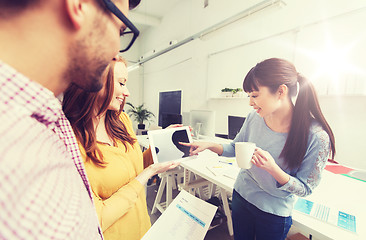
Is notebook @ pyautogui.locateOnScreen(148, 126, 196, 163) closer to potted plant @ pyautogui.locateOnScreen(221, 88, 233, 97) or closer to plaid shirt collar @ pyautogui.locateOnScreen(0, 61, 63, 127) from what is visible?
plaid shirt collar @ pyautogui.locateOnScreen(0, 61, 63, 127)

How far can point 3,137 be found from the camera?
0.25 meters

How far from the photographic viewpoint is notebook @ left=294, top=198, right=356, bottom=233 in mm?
882

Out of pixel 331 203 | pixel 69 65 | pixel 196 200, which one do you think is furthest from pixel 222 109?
pixel 69 65

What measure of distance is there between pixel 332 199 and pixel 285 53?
2620mm

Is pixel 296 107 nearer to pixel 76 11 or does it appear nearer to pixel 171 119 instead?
pixel 76 11

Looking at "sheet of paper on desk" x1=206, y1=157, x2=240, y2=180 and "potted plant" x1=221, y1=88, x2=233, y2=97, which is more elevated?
"potted plant" x1=221, y1=88, x2=233, y2=97

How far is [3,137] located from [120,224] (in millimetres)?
723

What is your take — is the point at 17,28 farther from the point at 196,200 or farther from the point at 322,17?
the point at 322,17

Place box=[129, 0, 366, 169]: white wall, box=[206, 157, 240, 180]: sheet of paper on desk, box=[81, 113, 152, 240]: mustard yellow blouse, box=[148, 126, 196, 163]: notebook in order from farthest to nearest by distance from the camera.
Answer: box=[129, 0, 366, 169]: white wall < box=[206, 157, 240, 180]: sheet of paper on desk < box=[148, 126, 196, 163]: notebook < box=[81, 113, 152, 240]: mustard yellow blouse

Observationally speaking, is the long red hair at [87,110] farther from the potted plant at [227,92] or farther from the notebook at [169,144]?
the potted plant at [227,92]

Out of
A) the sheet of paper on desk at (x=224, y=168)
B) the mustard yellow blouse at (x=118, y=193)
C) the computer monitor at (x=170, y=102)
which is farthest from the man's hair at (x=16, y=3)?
the computer monitor at (x=170, y=102)

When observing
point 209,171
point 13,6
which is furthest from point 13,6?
point 209,171

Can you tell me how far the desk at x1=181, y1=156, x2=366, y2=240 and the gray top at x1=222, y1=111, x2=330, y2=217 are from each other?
12cm

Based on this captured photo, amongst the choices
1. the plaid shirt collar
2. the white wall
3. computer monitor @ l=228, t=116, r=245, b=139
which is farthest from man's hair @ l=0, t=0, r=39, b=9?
the white wall
